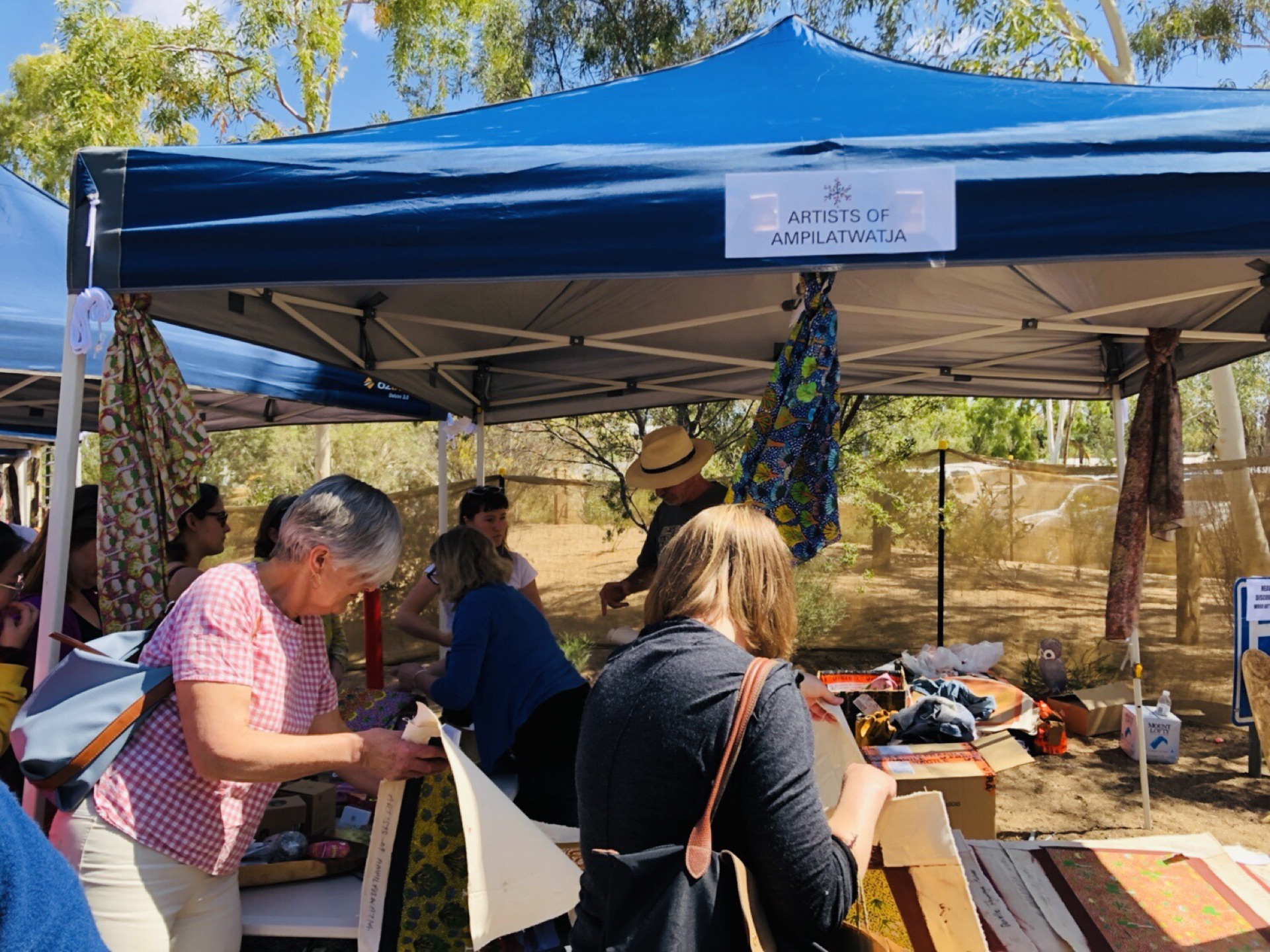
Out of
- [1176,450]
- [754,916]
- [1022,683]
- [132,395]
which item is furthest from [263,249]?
[1022,683]

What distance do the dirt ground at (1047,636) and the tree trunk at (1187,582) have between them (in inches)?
3.8

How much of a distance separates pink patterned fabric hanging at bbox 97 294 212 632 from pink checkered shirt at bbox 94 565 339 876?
99 centimetres

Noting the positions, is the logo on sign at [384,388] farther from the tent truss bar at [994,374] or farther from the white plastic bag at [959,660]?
the white plastic bag at [959,660]

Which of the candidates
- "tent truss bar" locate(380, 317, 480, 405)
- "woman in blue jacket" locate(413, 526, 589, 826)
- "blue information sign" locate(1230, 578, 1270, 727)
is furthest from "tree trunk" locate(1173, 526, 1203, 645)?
"woman in blue jacket" locate(413, 526, 589, 826)

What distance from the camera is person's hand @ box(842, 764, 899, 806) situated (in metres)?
1.49

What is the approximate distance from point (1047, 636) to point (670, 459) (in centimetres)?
513

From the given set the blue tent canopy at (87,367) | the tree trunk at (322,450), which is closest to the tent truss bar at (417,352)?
the blue tent canopy at (87,367)

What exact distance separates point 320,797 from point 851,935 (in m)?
1.75

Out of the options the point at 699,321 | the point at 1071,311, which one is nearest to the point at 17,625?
the point at 699,321

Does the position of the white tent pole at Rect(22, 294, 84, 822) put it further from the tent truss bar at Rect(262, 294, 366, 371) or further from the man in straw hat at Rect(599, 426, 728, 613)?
the man in straw hat at Rect(599, 426, 728, 613)

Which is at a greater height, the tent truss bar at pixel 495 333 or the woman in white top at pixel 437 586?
the tent truss bar at pixel 495 333

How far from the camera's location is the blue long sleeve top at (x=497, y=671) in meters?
2.78

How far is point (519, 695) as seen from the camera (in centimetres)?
279

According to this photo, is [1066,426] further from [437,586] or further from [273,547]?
[273,547]
